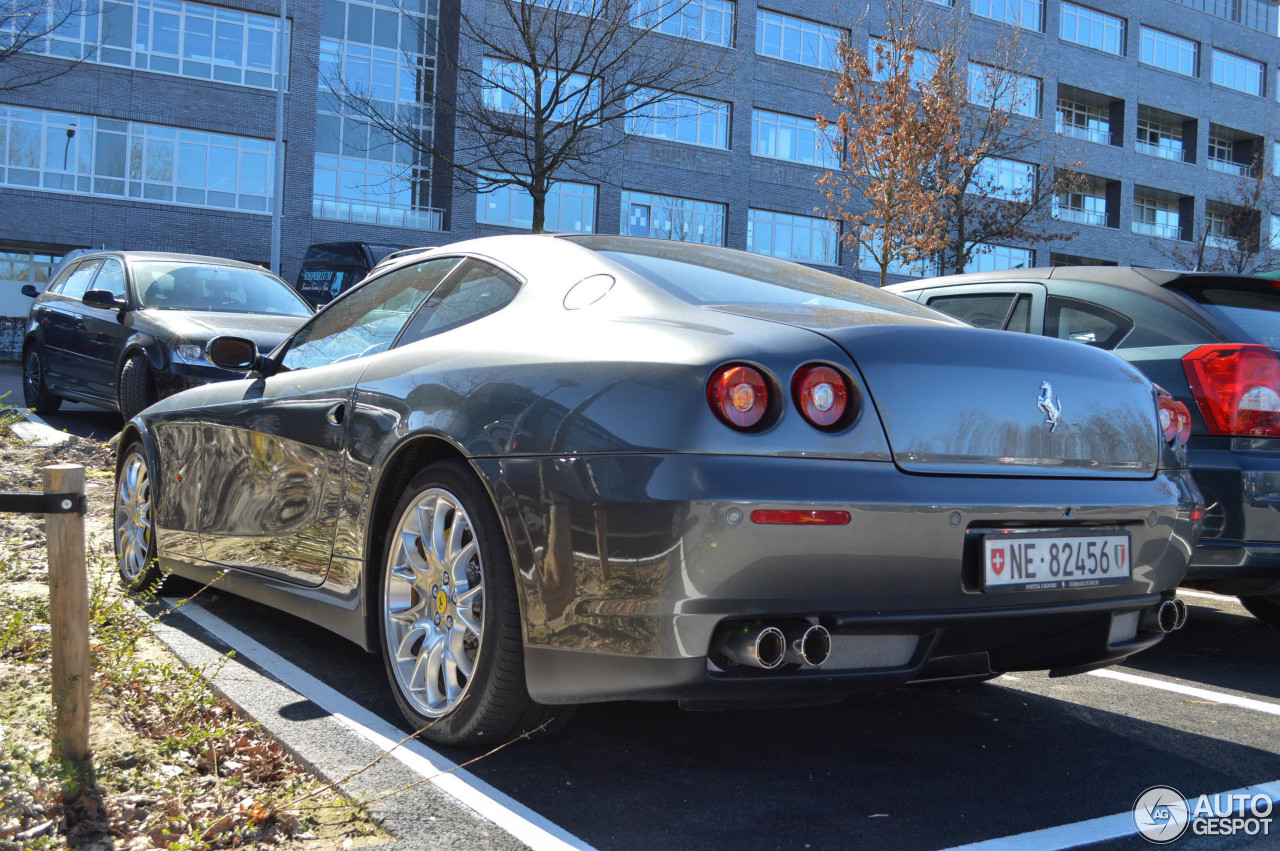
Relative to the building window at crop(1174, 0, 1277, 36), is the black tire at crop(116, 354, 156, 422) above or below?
below

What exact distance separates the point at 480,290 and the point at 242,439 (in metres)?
1.31

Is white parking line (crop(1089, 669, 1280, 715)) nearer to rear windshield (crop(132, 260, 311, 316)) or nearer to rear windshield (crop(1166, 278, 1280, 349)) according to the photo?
rear windshield (crop(1166, 278, 1280, 349))

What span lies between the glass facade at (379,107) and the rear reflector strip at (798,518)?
32242 mm

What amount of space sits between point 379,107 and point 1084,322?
30503 mm

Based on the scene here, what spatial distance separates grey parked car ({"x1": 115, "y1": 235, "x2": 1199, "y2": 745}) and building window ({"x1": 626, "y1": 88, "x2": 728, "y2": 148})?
3273 centimetres

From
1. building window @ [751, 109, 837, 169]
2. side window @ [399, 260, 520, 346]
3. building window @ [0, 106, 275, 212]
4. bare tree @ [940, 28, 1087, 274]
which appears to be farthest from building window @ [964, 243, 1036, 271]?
side window @ [399, 260, 520, 346]

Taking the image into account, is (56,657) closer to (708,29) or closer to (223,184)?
(223,184)

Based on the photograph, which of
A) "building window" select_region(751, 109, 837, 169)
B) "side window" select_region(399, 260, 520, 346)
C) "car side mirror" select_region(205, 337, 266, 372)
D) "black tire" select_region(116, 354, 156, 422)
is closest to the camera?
"side window" select_region(399, 260, 520, 346)

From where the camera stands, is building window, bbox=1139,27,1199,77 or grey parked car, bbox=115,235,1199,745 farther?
building window, bbox=1139,27,1199,77

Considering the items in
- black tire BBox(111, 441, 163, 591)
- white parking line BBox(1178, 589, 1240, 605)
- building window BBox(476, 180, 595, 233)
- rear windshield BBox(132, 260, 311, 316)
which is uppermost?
building window BBox(476, 180, 595, 233)

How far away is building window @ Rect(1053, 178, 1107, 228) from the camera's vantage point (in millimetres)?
44969

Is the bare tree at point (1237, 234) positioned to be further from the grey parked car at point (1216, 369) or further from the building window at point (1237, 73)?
the grey parked car at point (1216, 369)

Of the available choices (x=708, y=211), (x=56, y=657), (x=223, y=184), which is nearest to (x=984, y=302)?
(x=56, y=657)

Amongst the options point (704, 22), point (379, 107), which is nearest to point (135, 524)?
point (379, 107)
